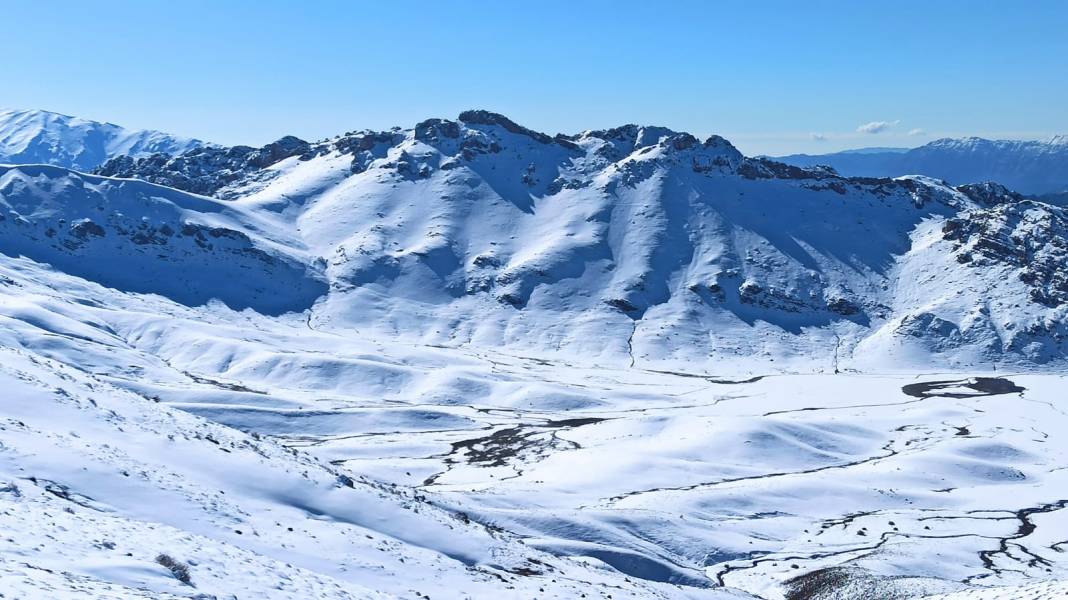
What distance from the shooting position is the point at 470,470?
279ft

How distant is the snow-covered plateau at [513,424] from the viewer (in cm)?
3003

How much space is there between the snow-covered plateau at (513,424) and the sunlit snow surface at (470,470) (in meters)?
0.27

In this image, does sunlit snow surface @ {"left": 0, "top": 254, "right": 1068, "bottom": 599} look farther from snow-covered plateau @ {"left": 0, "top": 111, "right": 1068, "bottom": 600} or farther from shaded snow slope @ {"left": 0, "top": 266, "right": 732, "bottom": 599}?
snow-covered plateau @ {"left": 0, "top": 111, "right": 1068, "bottom": 600}

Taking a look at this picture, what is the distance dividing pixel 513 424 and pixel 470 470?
1074 inches

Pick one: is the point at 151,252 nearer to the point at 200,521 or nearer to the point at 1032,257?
the point at 200,521

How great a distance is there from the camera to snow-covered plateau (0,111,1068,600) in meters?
30.0

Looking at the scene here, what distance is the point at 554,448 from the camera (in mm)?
97062

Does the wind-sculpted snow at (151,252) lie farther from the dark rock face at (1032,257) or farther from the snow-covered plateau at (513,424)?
the dark rock face at (1032,257)

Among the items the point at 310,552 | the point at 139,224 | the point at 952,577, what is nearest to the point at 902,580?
the point at 952,577

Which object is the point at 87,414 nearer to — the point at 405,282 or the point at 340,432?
the point at 340,432

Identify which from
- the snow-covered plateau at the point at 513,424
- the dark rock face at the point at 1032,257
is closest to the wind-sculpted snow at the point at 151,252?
the snow-covered plateau at the point at 513,424

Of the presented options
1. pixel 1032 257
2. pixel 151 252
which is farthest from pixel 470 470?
pixel 1032 257

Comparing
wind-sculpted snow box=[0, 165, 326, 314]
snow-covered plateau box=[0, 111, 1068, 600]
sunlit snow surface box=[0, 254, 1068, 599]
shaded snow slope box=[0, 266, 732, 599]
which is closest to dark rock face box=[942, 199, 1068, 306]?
snow-covered plateau box=[0, 111, 1068, 600]

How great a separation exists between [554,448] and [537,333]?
82253mm
